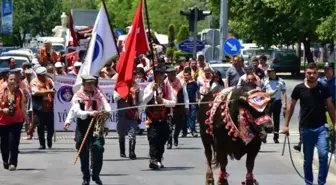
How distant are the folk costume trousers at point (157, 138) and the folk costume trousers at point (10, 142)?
7.56 feet

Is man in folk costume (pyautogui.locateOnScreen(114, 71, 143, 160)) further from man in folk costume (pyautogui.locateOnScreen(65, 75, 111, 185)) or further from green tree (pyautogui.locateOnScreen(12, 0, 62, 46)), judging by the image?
green tree (pyautogui.locateOnScreen(12, 0, 62, 46))

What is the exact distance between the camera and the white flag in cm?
1625

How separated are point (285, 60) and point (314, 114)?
48.1m

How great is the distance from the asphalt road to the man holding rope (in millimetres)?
1795

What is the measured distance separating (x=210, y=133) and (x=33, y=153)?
23.2 feet

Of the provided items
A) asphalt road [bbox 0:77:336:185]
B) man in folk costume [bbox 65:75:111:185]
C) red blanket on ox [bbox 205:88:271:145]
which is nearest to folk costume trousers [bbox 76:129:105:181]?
man in folk costume [bbox 65:75:111:185]

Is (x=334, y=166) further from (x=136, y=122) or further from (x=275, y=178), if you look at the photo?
(x=136, y=122)

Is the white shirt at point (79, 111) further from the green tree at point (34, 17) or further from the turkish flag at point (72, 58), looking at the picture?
the green tree at point (34, 17)

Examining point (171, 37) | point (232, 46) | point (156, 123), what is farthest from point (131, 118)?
point (171, 37)

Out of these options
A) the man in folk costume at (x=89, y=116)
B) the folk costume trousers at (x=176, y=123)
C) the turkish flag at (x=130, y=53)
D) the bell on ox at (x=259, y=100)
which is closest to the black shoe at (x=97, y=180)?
the man in folk costume at (x=89, y=116)

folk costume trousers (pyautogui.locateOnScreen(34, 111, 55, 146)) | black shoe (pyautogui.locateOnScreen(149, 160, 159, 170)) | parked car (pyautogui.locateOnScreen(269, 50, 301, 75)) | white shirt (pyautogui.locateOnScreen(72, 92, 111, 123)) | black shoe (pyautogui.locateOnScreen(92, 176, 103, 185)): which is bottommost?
parked car (pyautogui.locateOnScreen(269, 50, 301, 75))

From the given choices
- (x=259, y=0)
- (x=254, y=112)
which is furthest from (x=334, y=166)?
(x=259, y=0)

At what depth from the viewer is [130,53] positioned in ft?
53.2

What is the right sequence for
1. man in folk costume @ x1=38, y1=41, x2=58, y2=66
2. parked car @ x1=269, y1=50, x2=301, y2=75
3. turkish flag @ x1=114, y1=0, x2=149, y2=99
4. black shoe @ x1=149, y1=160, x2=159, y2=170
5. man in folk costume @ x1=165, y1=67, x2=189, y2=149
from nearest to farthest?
turkish flag @ x1=114, y1=0, x2=149, y2=99 → black shoe @ x1=149, y1=160, x2=159, y2=170 → man in folk costume @ x1=165, y1=67, x2=189, y2=149 → man in folk costume @ x1=38, y1=41, x2=58, y2=66 → parked car @ x1=269, y1=50, x2=301, y2=75
